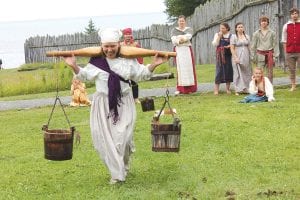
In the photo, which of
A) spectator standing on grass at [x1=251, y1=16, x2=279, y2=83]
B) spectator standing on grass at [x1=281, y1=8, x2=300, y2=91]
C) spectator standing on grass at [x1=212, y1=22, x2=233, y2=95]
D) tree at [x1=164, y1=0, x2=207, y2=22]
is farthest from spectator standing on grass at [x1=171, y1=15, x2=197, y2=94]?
tree at [x1=164, y1=0, x2=207, y2=22]

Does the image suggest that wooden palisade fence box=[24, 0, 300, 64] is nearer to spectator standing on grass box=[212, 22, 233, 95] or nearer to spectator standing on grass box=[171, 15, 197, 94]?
spectator standing on grass box=[212, 22, 233, 95]

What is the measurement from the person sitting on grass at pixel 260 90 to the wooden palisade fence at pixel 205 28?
6116 millimetres

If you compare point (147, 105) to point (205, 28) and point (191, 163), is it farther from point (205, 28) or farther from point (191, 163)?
point (205, 28)

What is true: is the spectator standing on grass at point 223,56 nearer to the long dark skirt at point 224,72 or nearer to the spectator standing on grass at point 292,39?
the long dark skirt at point 224,72

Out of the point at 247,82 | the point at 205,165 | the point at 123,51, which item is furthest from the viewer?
the point at 247,82

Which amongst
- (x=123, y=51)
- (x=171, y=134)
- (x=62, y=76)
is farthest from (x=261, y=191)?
(x=62, y=76)

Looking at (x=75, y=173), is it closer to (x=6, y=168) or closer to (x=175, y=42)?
(x=6, y=168)

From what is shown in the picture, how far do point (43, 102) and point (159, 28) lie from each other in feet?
56.0

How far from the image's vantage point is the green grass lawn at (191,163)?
7570mm

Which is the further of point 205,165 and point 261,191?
point 205,165

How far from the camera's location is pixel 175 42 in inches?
624

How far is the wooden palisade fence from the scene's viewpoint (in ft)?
66.6

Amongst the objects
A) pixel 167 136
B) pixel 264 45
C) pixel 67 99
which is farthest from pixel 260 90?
pixel 167 136

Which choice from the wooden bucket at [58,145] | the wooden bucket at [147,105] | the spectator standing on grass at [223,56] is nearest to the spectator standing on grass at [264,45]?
the spectator standing on grass at [223,56]
